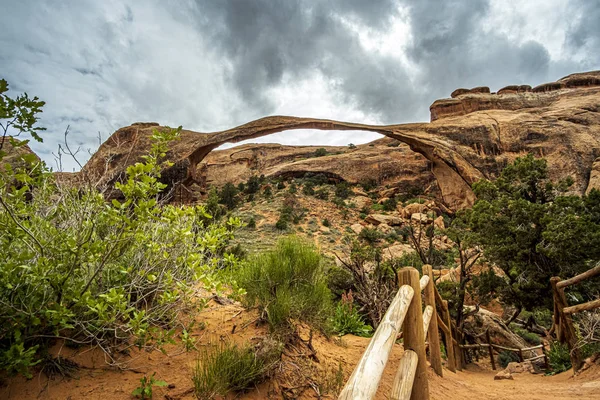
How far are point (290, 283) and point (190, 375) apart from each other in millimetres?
1509

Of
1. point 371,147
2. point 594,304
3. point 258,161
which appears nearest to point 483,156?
point 594,304

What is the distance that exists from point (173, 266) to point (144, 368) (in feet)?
2.51

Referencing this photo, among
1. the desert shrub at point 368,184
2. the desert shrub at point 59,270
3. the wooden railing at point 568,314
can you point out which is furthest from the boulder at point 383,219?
the desert shrub at point 59,270

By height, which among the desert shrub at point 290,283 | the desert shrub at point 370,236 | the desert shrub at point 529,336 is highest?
the desert shrub at point 290,283

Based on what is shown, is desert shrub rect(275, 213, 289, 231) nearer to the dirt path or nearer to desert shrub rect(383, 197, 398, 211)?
desert shrub rect(383, 197, 398, 211)

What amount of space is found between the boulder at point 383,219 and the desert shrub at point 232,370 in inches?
728

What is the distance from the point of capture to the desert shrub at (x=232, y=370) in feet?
6.23

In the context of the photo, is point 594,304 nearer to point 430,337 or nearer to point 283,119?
point 430,337

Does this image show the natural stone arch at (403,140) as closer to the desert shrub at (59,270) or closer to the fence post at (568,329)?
the fence post at (568,329)

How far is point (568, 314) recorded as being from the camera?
12.1ft

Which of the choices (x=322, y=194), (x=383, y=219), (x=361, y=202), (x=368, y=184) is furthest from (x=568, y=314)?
(x=368, y=184)

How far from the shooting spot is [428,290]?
319 cm

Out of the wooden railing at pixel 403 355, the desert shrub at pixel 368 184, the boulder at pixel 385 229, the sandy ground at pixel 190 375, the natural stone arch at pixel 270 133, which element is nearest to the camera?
the wooden railing at pixel 403 355

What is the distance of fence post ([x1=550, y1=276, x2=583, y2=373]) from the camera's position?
3432 millimetres
